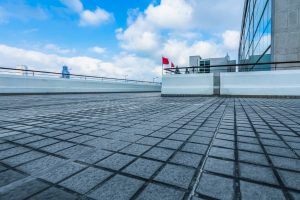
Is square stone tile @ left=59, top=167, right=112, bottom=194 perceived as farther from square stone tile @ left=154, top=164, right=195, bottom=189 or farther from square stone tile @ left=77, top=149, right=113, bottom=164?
square stone tile @ left=154, top=164, right=195, bottom=189

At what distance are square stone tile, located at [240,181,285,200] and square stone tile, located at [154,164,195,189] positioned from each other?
39 centimetres

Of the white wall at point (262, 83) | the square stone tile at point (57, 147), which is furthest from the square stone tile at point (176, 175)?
the white wall at point (262, 83)

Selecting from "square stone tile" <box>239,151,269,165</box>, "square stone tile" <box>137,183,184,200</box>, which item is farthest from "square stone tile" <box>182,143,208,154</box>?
"square stone tile" <box>137,183,184,200</box>

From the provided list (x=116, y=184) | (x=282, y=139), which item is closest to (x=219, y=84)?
(x=282, y=139)

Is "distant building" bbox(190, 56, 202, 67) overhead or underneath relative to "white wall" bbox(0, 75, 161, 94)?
overhead

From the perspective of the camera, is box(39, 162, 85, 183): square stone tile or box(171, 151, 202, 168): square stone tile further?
box(171, 151, 202, 168): square stone tile

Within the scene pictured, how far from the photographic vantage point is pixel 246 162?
1636 millimetres

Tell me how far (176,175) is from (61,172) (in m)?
1.03

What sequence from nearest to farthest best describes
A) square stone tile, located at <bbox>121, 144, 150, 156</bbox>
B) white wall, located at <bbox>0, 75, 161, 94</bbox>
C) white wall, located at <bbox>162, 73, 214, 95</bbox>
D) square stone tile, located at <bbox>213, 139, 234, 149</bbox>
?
square stone tile, located at <bbox>121, 144, 150, 156</bbox>
square stone tile, located at <bbox>213, 139, 234, 149</bbox>
white wall, located at <bbox>162, 73, 214, 95</bbox>
white wall, located at <bbox>0, 75, 161, 94</bbox>

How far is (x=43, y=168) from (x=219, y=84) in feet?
39.5

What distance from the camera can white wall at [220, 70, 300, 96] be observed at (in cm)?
945

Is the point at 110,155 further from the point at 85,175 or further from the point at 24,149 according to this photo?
the point at 24,149

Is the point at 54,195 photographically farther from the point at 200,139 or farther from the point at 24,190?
the point at 200,139

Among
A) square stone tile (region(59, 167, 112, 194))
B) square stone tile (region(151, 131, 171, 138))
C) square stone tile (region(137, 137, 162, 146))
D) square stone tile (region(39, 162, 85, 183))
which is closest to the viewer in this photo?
square stone tile (region(59, 167, 112, 194))
